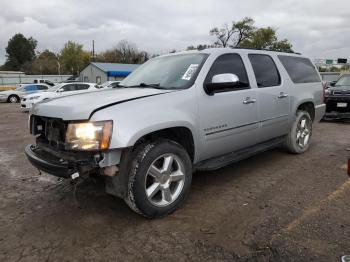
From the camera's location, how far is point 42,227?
344cm

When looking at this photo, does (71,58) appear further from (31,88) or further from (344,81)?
(344,81)

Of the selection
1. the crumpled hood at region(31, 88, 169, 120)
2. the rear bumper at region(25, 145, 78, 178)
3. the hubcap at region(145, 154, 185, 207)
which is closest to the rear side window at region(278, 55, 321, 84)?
the crumpled hood at region(31, 88, 169, 120)

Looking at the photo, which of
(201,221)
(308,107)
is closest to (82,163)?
(201,221)

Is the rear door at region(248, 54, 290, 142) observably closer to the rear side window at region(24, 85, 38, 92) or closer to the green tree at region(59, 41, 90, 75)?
the rear side window at region(24, 85, 38, 92)

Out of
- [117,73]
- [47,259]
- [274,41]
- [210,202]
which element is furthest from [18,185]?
[274,41]

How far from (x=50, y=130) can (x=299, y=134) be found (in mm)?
4345

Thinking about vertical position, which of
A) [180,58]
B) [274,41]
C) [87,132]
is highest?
[274,41]

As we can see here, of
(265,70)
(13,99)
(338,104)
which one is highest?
(265,70)

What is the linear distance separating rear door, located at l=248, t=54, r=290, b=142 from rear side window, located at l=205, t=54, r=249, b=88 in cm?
25

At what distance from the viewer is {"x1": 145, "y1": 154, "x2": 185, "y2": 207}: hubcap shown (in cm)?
351

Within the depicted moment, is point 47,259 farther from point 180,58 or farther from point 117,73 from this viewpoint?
point 117,73

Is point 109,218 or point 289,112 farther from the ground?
point 289,112

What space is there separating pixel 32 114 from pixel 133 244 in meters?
1.97

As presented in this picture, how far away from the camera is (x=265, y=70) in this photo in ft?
17.0
